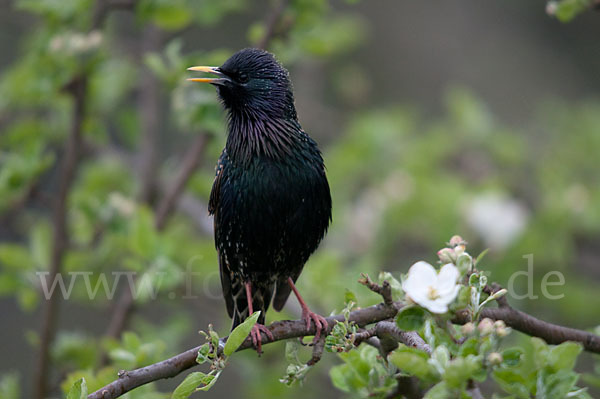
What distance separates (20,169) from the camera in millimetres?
3637

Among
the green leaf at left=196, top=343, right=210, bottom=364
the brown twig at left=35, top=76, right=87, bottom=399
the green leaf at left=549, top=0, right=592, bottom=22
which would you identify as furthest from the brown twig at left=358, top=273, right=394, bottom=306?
the brown twig at left=35, top=76, right=87, bottom=399

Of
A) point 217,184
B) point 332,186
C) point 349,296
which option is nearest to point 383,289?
point 349,296

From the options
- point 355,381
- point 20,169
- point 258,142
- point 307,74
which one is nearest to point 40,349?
point 20,169

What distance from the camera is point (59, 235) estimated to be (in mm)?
3842

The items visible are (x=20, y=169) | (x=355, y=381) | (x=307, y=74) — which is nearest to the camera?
(x=355, y=381)

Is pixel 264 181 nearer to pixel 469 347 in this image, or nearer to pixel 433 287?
pixel 433 287

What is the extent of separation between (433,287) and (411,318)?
13cm

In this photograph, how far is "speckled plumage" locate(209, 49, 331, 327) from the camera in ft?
9.70

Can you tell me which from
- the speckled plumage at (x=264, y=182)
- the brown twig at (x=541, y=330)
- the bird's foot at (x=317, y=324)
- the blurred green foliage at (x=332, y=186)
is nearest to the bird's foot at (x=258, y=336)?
the bird's foot at (x=317, y=324)

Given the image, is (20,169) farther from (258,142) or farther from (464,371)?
(464,371)

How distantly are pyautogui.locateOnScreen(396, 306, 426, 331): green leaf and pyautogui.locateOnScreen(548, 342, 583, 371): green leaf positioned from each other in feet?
1.14

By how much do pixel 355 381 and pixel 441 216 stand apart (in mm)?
2689

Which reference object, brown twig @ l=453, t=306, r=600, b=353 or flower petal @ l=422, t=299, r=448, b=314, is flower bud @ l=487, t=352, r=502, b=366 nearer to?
flower petal @ l=422, t=299, r=448, b=314

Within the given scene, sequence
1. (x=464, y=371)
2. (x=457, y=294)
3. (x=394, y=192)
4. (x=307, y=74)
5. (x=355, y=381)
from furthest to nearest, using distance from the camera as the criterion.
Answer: (x=307, y=74) → (x=394, y=192) → (x=355, y=381) → (x=457, y=294) → (x=464, y=371)
